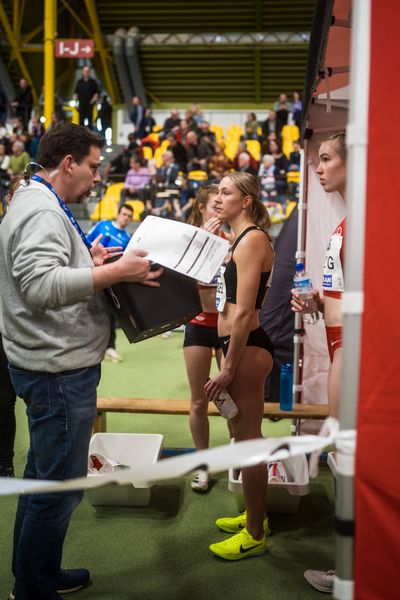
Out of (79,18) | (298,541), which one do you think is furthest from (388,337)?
(79,18)

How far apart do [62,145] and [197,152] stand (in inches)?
438

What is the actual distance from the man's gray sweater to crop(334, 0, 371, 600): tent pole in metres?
0.82

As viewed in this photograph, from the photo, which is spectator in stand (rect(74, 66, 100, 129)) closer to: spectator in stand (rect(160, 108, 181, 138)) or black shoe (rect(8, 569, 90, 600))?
spectator in stand (rect(160, 108, 181, 138))

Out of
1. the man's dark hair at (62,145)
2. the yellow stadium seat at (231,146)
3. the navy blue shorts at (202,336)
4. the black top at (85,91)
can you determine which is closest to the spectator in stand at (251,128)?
the yellow stadium seat at (231,146)

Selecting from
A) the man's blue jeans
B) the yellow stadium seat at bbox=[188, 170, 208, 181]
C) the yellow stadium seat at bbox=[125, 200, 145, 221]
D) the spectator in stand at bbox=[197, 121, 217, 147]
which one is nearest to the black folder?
the man's blue jeans

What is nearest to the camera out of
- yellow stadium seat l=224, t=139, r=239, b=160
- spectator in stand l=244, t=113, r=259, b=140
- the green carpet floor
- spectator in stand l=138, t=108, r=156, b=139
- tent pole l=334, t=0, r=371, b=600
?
tent pole l=334, t=0, r=371, b=600

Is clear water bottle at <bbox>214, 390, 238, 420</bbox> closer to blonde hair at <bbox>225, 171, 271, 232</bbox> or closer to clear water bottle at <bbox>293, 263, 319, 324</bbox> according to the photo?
clear water bottle at <bbox>293, 263, 319, 324</bbox>

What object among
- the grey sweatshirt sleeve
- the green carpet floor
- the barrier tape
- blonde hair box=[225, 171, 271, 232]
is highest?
blonde hair box=[225, 171, 271, 232]

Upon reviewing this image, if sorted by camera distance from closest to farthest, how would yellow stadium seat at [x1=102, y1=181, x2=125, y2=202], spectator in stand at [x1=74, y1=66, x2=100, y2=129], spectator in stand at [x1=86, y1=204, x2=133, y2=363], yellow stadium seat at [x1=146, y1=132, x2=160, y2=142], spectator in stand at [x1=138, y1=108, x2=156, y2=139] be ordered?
1. spectator in stand at [x1=86, y1=204, x2=133, y2=363]
2. yellow stadium seat at [x1=102, y1=181, x2=125, y2=202]
3. spectator in stand at [x1=74, y1=66, x2=100, y2=129]
4. yellow stadium seat at [x1=146, y1=132, x2=160, y2=142]
5. spectator in stand at [x1=138, y1=108, x2=156, y2=139]

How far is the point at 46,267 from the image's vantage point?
1725 mm

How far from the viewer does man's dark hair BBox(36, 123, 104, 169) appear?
194 cm

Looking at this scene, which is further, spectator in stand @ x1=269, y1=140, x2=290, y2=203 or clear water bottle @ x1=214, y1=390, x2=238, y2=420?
spectator in stand @ x1=269, y1=140, x2=290, y2=203

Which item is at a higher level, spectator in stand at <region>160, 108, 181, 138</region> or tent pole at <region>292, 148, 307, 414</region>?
spectator in stand at <region>160, 108, 181, 138</region>

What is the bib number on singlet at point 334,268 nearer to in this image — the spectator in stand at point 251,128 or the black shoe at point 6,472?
the black shoe at point 6,472
